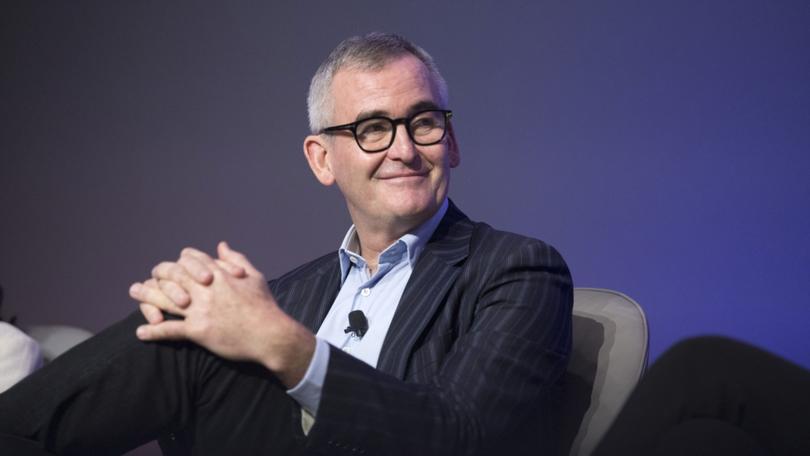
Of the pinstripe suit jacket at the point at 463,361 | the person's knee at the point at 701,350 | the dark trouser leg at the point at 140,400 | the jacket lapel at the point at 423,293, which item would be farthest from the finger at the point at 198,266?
the person's knee at the point at 701,350

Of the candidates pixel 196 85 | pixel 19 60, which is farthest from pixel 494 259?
pixel 19 60

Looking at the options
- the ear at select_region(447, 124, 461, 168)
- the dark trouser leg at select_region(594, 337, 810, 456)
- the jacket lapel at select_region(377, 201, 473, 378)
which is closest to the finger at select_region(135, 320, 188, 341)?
the jacket lapel at select_region(377, 201, 473, 378)

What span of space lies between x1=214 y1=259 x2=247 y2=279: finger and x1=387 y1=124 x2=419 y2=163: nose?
565 millimetres

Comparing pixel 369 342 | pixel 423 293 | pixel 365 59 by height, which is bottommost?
pixel 369 342

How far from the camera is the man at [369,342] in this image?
1110 mm

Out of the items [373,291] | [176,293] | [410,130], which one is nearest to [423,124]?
[410,130]

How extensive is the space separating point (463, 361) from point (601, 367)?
0.35 metres

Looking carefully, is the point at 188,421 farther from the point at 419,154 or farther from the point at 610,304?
the point at 610,304

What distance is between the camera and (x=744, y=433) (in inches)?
38.9

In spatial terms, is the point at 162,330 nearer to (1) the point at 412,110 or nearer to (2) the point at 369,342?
(2) the point at 369,342

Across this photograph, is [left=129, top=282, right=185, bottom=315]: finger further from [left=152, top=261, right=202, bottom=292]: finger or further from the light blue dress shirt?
the light blue dress shirt

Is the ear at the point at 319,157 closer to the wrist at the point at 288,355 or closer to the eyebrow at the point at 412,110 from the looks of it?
the eyebrow at the point at 412,110

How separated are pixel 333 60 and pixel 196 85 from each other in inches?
72.5

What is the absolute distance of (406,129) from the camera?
1.67m
